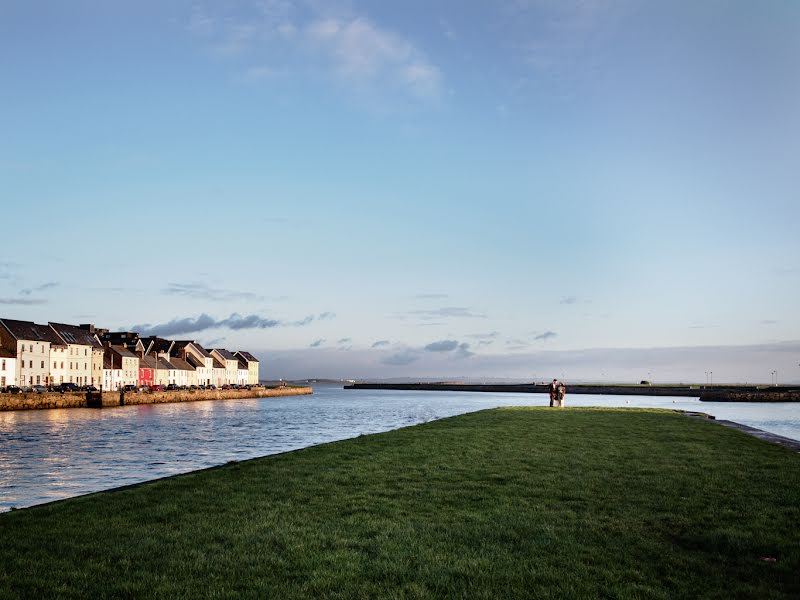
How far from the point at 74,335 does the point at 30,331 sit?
1292 centimetres

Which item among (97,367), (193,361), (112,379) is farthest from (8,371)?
(193,361)

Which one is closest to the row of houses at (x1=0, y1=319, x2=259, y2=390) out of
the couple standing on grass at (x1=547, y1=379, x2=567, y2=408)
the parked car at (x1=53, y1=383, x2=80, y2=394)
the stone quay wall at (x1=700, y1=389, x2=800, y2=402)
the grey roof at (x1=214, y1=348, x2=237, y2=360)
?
the grey roof at (x1=214, y1=348, x2=237, y2=360)

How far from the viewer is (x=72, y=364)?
118688 millimetres

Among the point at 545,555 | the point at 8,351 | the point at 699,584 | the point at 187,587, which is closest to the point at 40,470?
the point at 187,587

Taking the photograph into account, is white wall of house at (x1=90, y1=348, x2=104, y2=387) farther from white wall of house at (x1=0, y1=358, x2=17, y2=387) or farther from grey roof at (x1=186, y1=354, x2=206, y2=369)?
grey roof at (x1=186, y1=354, x2=206, y2=369)

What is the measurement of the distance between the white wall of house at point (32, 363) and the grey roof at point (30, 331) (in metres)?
0.73

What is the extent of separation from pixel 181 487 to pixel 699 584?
35.7ft

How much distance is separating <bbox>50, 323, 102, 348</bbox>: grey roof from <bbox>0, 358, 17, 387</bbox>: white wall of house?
1417 cm

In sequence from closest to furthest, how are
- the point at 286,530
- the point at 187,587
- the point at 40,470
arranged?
the point at 187,587, the point at 286,530, the point at 40,470

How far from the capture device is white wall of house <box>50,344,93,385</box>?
114m

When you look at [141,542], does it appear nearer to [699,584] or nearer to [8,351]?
[699,584]

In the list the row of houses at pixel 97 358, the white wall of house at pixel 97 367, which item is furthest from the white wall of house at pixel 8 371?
the white wall of house at pixel 97 367

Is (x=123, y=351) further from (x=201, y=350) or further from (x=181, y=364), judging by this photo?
(x=201, y=350)

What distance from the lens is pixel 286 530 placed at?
10.2m
